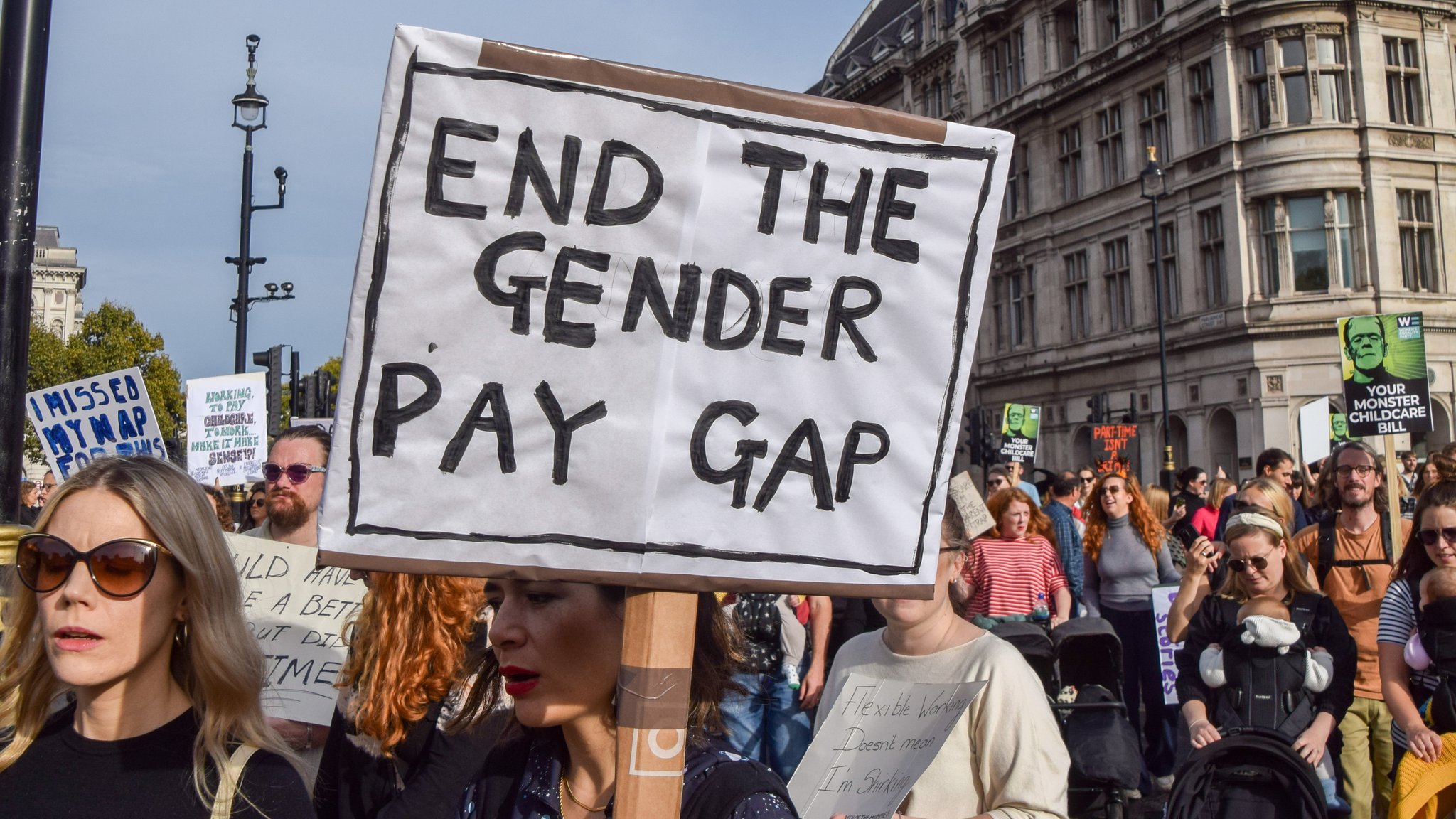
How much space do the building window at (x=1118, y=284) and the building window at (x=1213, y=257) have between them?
2.57 meters

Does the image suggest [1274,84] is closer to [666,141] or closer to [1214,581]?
[1214,581]

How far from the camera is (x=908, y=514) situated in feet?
7.16

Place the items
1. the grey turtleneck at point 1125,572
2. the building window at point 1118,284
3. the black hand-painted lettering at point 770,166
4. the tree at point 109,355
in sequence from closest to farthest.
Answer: the black hand-painted lettering at point 770,166, the grey turtleneck at point 1125,572, the building window at point 1118,284, the tree at point 109,355

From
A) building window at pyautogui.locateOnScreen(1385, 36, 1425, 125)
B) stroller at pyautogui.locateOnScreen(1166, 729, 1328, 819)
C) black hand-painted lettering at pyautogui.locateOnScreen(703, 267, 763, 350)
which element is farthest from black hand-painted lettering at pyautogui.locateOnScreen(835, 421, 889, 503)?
building window at pyautogui.locateOnScreen(1385, 36, 1425, 125)

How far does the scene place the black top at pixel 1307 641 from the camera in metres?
5.10

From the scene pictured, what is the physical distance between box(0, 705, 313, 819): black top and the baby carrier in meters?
3.87

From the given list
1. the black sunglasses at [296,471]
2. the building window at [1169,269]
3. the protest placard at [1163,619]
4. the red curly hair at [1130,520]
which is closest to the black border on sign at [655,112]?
the black sunglasses at [296,471]

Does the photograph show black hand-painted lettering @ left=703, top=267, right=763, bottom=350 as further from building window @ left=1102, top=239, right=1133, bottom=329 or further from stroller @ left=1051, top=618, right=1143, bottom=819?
building window @ left=1102, top=239, right=1133, bottom=329

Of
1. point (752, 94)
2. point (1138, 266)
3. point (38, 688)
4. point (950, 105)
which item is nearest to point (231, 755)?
point (38, 688)

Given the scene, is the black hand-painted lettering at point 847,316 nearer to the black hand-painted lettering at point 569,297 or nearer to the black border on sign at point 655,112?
the black border on sign at point 655,112

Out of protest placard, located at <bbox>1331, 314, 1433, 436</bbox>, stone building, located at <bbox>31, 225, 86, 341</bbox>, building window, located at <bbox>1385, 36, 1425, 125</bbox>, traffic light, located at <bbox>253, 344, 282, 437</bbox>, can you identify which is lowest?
protest placard, located at <bbox>1331, 314, 1433, 436</bbox>

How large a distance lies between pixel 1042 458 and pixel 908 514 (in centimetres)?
3816

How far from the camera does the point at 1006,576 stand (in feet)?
25.3

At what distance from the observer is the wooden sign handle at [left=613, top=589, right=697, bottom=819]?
1860 millimetres
